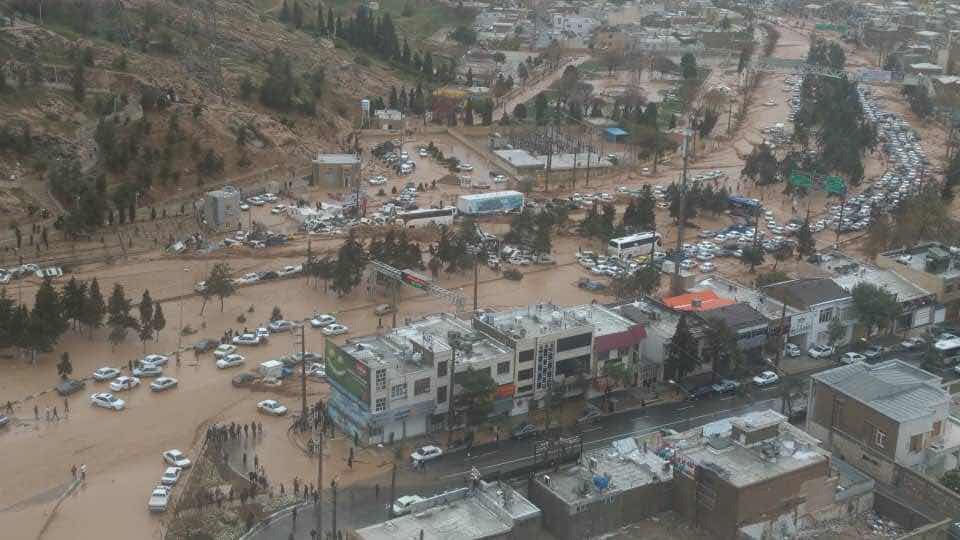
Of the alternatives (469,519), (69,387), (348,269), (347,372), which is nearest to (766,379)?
(347,372)

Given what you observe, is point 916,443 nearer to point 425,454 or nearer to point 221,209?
point 425,454

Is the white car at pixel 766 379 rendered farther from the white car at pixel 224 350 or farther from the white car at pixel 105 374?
the white car at pixel 105 374

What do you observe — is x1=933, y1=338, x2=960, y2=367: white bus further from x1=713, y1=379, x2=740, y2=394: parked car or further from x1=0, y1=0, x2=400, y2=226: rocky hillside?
x1=0, y1=0, x2=400, y2=226: rocky hillside

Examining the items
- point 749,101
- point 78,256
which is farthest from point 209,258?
point 749,101

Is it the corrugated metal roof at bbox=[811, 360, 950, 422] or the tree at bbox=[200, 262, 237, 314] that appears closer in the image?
the corrugated metal roof at bbox=[811, 360, 950, 422]

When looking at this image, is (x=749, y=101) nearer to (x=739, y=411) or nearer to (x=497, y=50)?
(x=497, y=50)

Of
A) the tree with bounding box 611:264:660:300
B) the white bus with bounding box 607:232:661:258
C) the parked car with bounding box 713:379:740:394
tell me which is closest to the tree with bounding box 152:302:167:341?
the tree with bounding box 611:264:660:300
